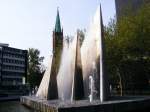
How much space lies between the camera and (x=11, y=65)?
12269cm

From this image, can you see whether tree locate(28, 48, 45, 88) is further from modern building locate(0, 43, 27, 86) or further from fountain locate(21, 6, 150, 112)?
fountain locate(21, 6, 150, 112)

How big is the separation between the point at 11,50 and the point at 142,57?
81.7 m

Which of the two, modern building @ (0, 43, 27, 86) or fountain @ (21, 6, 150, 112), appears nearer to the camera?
fountain @ (21, 6, 150, 112)

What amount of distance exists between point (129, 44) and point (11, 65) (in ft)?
268

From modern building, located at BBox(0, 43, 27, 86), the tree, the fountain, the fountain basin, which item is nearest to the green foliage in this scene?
the fountain

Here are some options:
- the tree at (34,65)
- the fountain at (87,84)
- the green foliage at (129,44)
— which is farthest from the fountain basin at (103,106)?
the tree at (34,65)

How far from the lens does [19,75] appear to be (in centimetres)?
12875

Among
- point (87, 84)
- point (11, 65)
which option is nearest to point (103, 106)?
point (87, 84)

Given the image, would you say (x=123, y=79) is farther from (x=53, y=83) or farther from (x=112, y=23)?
(x=53, y=83)

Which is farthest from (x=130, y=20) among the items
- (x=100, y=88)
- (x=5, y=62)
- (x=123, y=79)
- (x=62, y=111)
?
(x=5, y=62)

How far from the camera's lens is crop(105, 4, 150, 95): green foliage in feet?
159

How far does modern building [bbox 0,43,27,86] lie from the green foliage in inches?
2515

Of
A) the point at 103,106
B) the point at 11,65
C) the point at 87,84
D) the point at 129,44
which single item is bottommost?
the point at 103,106

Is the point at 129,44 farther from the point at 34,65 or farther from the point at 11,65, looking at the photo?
the point at 11,65
